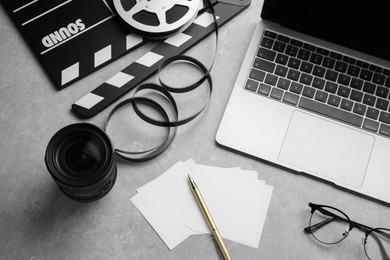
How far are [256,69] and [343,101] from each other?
16cm

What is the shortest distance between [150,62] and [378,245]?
1.65 feet

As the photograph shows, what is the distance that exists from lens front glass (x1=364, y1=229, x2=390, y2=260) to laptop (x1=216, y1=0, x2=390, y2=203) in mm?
59

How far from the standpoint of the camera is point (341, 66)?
89 cm

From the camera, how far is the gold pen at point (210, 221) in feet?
2.57

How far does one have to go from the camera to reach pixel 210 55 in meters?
0.91

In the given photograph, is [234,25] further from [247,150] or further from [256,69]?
[247,150]

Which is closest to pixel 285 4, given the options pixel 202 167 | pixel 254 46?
pixel 254 46

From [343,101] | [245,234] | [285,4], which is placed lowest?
[245,234]

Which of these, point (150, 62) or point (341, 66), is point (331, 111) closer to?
point (341, 66)

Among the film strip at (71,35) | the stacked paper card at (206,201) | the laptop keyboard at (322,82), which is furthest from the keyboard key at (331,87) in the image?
the film strip at (71,35)

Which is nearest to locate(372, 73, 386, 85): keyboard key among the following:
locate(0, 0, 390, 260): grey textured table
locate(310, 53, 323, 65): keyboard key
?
locate(310, 53, 323, 65): keyboard key

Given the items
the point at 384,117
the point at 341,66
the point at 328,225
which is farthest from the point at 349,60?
the point at 328,225

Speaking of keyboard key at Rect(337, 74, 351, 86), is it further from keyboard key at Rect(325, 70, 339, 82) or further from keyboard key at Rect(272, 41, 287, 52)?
keyboard key at Rect(272, 41, 287, 52)

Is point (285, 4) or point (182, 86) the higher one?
point (285, 4)
